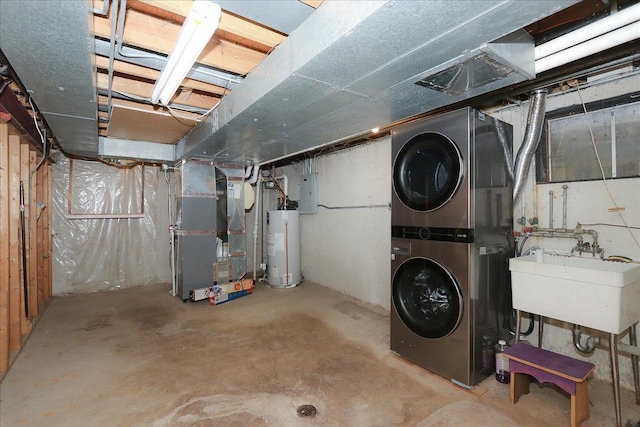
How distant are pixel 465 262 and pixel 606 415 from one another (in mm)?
1198

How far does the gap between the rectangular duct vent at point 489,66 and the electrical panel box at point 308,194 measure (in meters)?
3.20

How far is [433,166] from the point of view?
2.36m

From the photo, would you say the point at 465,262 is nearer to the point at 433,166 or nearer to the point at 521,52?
the point at 433,166

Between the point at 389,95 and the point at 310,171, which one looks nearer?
the point at 389,95

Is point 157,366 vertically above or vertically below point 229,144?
below

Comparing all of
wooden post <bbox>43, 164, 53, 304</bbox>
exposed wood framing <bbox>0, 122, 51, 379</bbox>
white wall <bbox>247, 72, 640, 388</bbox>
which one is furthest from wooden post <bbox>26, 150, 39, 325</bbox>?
white wall <bbox>247, 72, 640, 388</bbox>

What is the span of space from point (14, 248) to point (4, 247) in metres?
0.33

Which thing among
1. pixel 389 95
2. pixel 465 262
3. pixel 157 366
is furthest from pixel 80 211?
pixel 465 262

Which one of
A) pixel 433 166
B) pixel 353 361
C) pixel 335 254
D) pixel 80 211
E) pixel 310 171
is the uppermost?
pixel 310 171

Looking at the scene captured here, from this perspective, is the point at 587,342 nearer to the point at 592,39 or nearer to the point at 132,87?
the point at 592,39

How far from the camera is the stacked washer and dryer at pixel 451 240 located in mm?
2088

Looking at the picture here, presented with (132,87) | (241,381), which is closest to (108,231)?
(132,87)

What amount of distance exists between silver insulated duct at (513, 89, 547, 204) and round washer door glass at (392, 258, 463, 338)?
38.2 inches

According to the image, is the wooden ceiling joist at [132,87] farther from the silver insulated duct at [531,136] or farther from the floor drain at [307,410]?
the silver insulated duct at [531,136]
